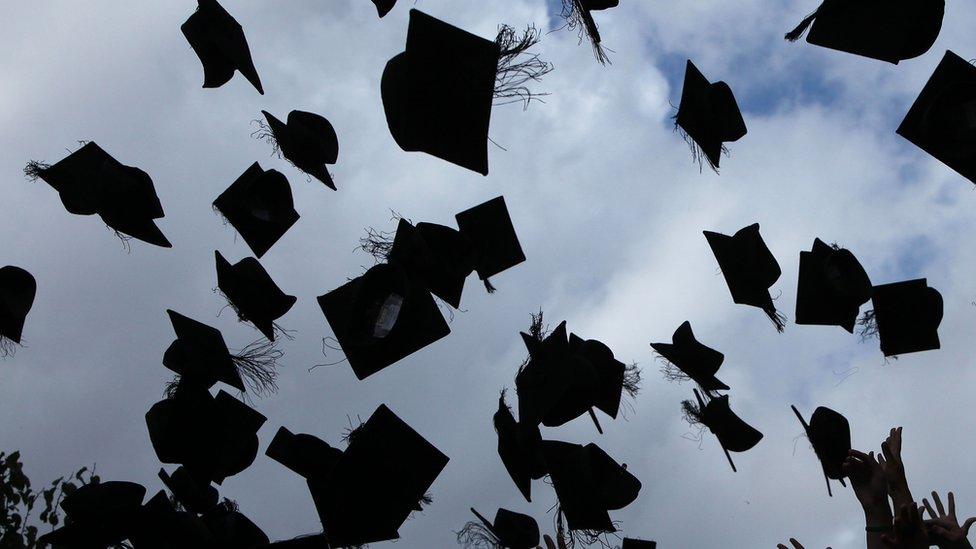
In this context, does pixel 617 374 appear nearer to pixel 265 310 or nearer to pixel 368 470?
pixel 368 470

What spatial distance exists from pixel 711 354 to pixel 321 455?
9.72 feet

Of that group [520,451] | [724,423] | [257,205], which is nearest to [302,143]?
[257,205]


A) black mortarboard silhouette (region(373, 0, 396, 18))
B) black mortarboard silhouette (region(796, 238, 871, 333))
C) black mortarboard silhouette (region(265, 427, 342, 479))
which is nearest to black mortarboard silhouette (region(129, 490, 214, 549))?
black mortarboard silhouette (region(265, 427, 342, 479))

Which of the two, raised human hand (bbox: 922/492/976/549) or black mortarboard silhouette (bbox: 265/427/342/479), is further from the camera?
black mortarboard silhouette (bbox: 265/427/342/479)

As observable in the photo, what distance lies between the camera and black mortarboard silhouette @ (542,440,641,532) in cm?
502

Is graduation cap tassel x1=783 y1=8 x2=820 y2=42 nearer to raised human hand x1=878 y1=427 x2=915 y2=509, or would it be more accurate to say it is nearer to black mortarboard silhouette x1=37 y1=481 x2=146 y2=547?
raised human hand x1=878 y1=427 x2=915 y2=509

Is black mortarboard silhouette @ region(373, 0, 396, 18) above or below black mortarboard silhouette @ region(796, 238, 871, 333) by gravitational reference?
above

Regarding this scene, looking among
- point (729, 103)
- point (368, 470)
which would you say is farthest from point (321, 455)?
point (729, 103)

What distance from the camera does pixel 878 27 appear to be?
4.59 meters

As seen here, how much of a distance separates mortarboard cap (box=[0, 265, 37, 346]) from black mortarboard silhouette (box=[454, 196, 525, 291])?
2.87 m

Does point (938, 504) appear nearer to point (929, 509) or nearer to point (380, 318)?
point (929, 509)

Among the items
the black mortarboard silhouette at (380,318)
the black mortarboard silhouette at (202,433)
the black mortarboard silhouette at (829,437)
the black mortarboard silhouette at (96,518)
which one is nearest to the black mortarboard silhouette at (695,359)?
the black mortarboard silhouette at (829,437)

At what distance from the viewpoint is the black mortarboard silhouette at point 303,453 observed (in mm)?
5324

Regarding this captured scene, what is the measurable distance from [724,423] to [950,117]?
2605 millimetres
